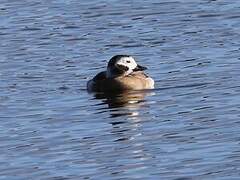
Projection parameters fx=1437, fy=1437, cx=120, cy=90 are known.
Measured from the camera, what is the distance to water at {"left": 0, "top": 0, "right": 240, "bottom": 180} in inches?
736

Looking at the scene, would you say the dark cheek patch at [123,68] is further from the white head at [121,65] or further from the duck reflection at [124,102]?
the duck reflection at [124,102]

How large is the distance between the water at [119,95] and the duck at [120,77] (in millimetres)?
274

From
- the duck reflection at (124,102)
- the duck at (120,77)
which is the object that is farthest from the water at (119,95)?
the duck at (120,77)

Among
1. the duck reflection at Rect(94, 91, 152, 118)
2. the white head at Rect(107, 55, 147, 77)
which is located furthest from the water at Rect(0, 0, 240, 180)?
the white head at Rect(107, 55, 147, 77)

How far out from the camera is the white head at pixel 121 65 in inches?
1040

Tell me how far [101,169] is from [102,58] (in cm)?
1030

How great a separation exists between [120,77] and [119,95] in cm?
89

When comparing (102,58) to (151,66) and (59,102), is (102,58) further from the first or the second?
(59,102)

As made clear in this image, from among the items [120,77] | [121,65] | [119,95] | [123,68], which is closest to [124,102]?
[119,95]

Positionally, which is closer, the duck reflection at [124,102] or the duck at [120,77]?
the duck reflection at [124,102]

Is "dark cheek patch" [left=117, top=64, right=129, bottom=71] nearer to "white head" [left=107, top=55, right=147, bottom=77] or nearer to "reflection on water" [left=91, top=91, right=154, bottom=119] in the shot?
"white head" [left=107, top=55, right=147, bottom=77]

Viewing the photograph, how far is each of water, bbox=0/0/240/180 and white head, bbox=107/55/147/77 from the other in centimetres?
42

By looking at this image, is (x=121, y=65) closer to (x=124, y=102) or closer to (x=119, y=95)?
(x=119, y=95)

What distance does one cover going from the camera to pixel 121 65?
87.1ft
